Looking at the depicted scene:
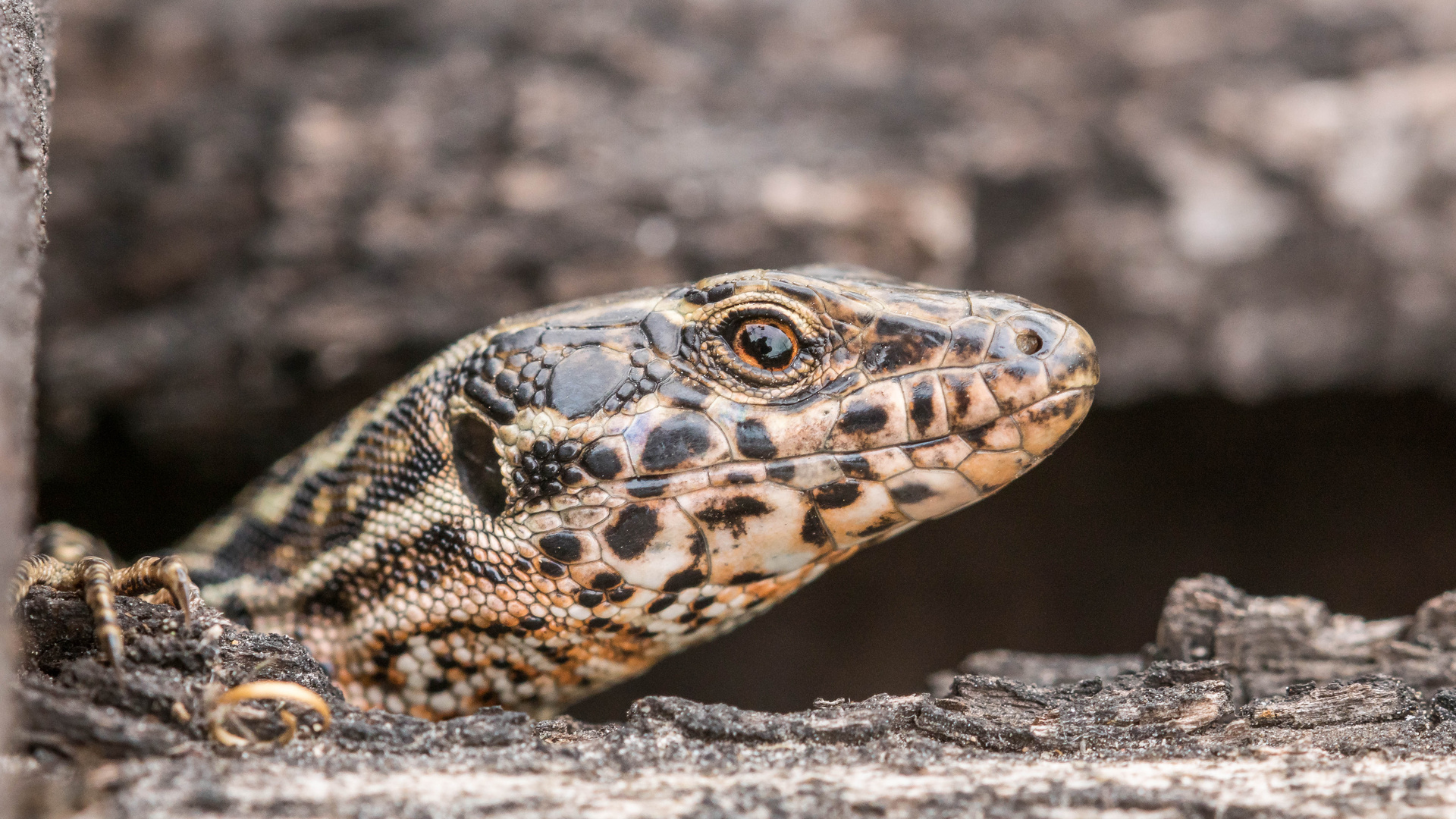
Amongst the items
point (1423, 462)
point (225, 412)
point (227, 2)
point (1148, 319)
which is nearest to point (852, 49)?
point (1148, 319)

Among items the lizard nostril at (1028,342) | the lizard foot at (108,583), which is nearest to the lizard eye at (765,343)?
the lizard nostril at (1028,342)

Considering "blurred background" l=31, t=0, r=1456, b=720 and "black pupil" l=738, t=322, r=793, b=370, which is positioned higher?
"blurred background" l=31, t=0, r=1456, b=720

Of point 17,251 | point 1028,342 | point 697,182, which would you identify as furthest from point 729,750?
point 697,182

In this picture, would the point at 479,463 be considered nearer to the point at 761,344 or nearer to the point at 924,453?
the point at 761,344

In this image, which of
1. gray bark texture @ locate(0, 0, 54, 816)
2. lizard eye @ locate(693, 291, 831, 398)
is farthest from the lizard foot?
lizard eye @ locate(693, 291, 831, 398)

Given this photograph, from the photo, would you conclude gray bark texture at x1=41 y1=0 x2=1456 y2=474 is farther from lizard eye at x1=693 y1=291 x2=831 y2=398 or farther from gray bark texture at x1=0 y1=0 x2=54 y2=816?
gray bark texture at x1=0 y1=0 x2=54 y2=816

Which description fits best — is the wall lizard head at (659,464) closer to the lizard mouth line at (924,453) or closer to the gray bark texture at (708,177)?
the lizard mouth line at (924,453)
